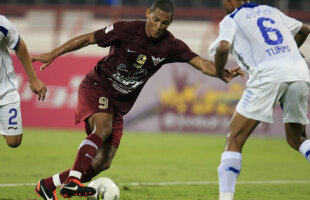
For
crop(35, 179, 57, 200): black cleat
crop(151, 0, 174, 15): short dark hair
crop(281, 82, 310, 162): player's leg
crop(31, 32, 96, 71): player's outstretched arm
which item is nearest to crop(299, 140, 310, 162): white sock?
crop(281, 82, 310, 162): player's leg

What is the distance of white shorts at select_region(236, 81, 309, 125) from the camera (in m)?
4.77

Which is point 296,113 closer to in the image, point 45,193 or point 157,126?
point 45,193

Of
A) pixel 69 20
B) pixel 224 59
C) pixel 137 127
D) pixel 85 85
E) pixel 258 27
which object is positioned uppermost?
pixel 258 27

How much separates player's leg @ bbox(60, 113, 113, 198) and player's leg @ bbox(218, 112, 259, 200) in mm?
1197

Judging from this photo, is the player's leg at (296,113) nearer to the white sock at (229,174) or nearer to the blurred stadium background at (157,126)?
the white sock at (229,174)

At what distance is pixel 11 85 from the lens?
6.09 meters

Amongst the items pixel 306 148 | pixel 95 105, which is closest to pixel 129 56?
pixel 95 105

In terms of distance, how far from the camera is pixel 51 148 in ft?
38.9

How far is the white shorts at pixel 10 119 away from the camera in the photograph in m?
6.08

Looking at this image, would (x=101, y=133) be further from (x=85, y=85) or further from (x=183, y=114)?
(x=183, y=114)

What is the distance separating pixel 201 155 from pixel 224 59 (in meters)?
6.49

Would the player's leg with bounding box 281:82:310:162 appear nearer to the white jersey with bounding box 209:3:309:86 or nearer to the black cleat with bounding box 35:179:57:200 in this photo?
the white jersey with bounding box 209:3:309:86

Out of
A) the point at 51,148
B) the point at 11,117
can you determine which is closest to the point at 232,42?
the point at 11,117

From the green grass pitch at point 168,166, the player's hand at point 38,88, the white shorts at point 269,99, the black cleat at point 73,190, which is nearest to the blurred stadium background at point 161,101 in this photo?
the green grass pitch at point 168,166
